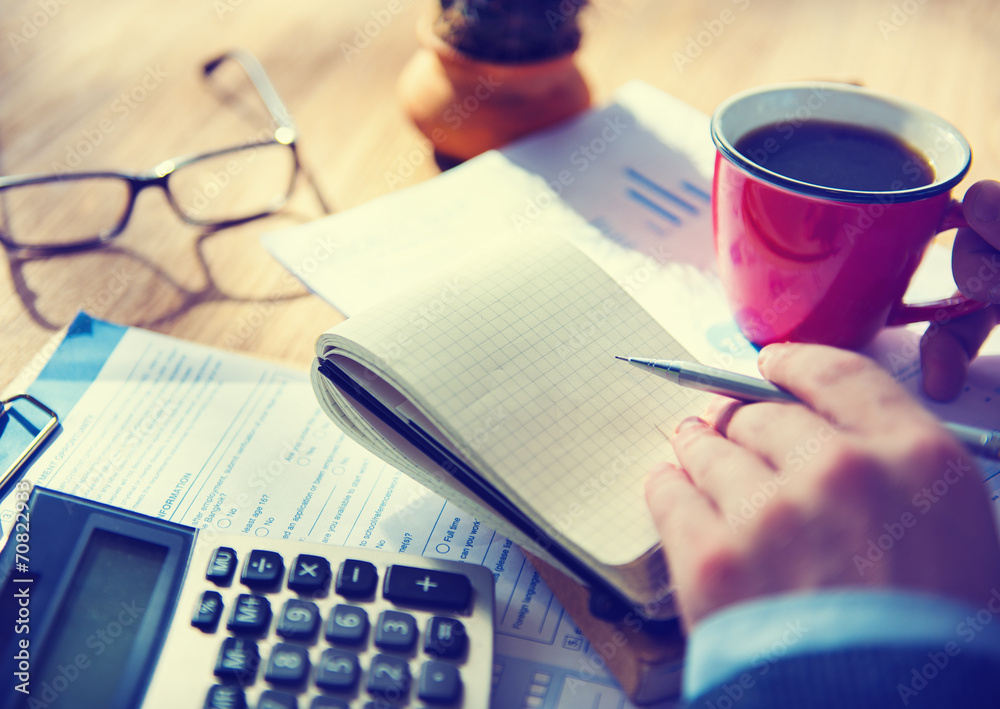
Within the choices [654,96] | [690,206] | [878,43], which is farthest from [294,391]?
[878,43]

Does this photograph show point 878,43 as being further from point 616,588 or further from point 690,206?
point 616,588

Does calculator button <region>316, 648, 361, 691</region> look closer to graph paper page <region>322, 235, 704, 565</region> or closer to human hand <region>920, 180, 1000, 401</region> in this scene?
graph paper page <region>322, 235, 704, 565</region>

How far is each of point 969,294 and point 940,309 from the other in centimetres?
2

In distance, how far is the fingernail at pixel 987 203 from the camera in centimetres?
38

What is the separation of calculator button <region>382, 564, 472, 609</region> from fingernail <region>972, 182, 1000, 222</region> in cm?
32

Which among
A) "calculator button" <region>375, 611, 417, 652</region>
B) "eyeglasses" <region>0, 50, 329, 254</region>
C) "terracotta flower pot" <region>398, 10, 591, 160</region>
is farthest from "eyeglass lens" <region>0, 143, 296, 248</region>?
"calculator button" <region>375, 611, 417, 652</region>

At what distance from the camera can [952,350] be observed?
422 millimetres

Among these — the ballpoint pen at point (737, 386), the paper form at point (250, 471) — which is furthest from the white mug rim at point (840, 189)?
the paper form at point (250, 471)

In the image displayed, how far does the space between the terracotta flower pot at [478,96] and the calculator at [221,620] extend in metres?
0.37

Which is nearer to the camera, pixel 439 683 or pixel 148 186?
pixel 439 683

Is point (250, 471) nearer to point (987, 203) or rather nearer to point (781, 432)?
point (781, 432)

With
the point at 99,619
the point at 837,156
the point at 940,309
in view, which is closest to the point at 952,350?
the point at 940,309

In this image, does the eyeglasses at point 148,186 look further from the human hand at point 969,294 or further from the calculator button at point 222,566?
the human hand at point 969,294

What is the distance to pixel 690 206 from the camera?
1.85 feet
